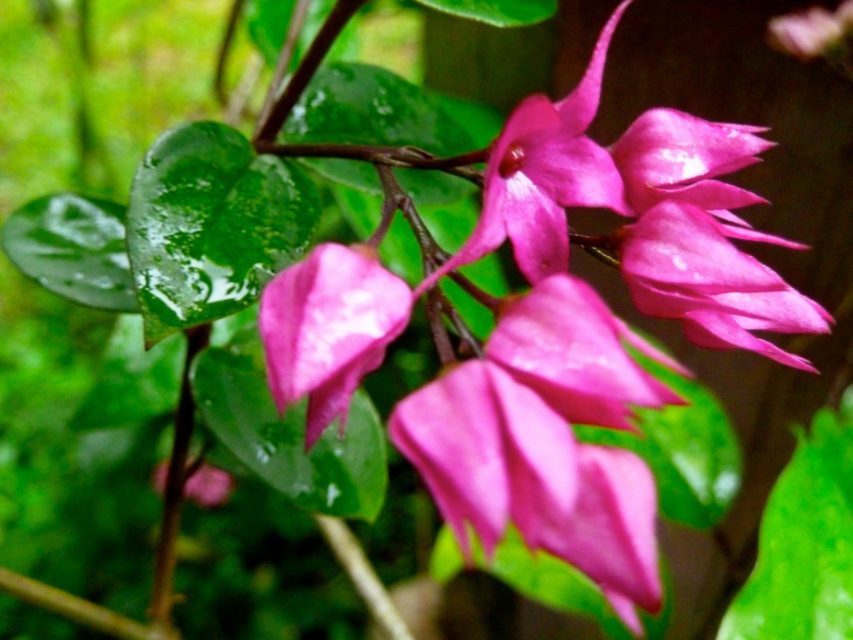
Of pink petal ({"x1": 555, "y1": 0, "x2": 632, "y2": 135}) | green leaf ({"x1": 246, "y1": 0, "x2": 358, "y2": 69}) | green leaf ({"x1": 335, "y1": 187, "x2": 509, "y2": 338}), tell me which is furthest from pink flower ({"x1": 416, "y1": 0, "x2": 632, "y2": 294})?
green leaf ({"x1": 246, "y1": 0, "x2": 358, "y2": 69})

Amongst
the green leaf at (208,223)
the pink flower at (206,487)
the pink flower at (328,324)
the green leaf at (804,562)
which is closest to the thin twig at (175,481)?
the green leaf at (208,223)

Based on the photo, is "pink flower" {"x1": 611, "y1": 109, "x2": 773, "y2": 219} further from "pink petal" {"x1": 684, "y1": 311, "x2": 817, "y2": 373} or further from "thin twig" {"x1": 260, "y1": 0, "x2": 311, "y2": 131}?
"thin twig" {"x1": 260, "y1": 0, "x2": 311, "y2": 131}

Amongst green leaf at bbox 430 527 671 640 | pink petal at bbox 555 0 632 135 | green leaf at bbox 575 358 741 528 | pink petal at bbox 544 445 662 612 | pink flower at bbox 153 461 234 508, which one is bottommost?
pink flower at bbox 153 461 234 508

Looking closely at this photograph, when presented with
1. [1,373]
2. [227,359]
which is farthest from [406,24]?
[227,359]

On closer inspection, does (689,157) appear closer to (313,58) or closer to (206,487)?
(313,58)

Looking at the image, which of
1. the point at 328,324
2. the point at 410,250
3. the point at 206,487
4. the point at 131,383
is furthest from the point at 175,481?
the point at 206,487
